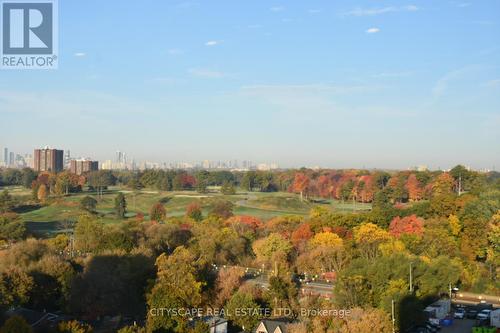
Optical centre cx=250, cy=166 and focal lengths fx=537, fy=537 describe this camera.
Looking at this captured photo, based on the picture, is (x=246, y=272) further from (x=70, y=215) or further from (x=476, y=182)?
(x=476, y=182)

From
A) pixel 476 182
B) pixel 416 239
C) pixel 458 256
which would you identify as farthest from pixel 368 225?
pixel 476 182

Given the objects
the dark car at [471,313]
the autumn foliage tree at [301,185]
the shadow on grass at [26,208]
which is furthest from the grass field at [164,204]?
the dark car at [471,313]

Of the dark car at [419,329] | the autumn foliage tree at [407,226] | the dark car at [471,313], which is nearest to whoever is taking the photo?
the dark car at [419,329]

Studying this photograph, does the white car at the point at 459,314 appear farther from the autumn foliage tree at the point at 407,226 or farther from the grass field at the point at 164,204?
the grass field at the point at 164,204

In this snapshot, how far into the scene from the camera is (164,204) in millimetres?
42656

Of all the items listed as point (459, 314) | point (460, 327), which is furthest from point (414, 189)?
point (460, 327)

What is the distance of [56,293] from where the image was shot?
14758 mm

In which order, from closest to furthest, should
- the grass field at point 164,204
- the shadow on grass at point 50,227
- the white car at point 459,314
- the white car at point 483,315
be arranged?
the white car at point 483,315 → the white car at point 459,314 → the shadow on grass at point 50,227 → the grass field at point 164,204

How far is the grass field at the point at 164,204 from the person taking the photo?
34469 millimetres

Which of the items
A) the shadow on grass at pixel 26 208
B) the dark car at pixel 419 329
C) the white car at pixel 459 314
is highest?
the shadow on grass at pixel 26 208

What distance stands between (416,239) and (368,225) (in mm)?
2041

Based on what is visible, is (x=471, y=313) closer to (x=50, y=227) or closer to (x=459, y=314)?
(x=459, y=314)

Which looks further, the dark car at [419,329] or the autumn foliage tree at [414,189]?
the autumn foliage tree at [414,189]

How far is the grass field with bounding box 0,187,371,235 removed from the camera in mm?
34469
